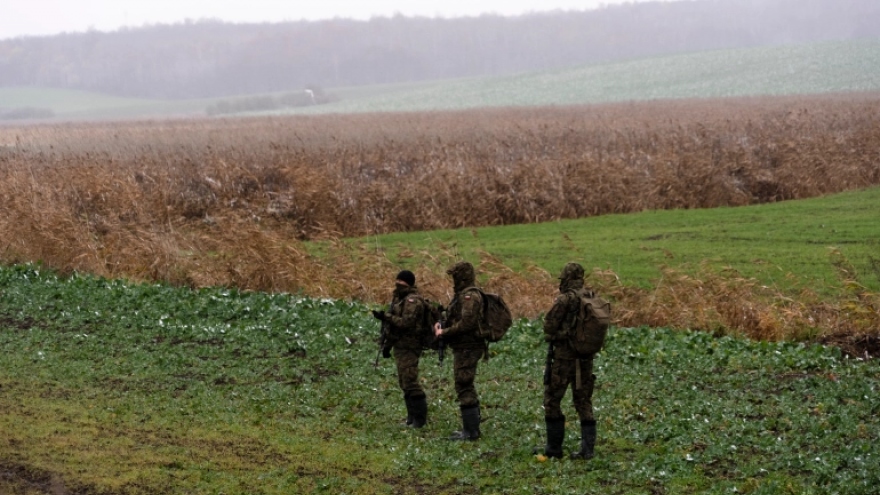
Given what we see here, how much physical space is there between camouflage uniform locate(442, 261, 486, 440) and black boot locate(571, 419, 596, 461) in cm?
129

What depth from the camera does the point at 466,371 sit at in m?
11.5

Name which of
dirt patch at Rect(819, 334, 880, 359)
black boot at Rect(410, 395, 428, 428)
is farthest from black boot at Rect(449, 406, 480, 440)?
dirt patch at Rect(819, 334, 880, 359)

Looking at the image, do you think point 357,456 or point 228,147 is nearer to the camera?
point 357,456

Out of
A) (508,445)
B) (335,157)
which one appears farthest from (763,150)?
(508,445)

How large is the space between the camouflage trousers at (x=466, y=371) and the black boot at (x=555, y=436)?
3.45ft

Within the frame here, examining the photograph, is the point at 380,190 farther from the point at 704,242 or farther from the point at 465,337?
the point at 465,337

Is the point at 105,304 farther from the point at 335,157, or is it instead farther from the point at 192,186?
the point at 335,157

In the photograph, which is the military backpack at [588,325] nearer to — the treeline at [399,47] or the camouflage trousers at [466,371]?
the camouflage trousers at [466,371]

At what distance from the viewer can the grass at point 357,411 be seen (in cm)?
1036

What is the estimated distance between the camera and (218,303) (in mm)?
19078

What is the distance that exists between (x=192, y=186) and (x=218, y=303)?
46.4ft

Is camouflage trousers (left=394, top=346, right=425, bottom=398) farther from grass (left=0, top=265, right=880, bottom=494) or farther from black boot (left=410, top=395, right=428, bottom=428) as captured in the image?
grass (left=0, top=265, right=880, bottom=494)

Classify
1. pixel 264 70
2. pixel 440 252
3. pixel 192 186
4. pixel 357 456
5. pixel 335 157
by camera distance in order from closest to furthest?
pixel 357 456 < pixel 440 252 < pixel 192 186 < pixel 335 157 < pixel 264 70

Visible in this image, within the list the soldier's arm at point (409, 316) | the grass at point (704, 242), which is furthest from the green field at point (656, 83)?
the soldier's arm at point (409, 316)
